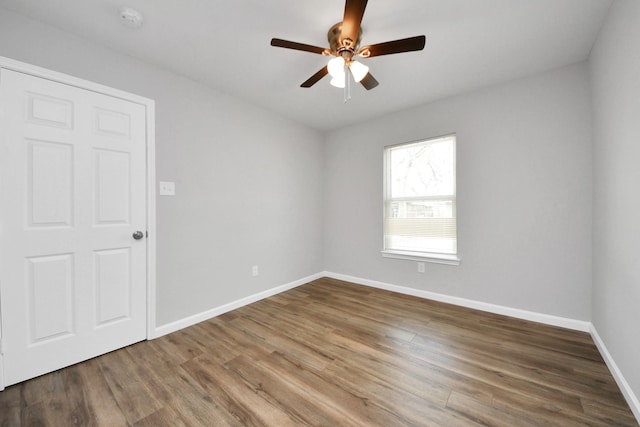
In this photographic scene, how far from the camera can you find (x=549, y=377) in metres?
1.67

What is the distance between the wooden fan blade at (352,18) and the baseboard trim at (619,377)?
266 centimetres

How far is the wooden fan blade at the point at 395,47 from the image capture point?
149 centimetres

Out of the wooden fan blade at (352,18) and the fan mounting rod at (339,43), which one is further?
the fan mounting rod at (339,43)

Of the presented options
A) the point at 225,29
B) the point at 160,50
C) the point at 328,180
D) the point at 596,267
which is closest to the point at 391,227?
the point at 328,180

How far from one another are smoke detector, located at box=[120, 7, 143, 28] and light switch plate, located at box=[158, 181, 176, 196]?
1.21 meters

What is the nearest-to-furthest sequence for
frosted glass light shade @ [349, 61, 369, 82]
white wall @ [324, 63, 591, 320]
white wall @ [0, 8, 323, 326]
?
frosted glass light shade @ [349, 61, 369, 82], white wall @ [0, 8, 323, 326], white wall @ [324, 63, 591, 320]

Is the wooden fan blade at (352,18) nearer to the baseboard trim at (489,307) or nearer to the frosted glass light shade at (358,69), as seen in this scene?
the frosted glass light shade at (358,69)

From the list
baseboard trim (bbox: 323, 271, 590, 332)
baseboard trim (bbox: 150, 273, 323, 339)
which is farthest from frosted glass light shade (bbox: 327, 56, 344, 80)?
baseboard trim (bbox: 323, 271, 590, 332)

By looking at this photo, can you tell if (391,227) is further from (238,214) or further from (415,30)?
(415,30)

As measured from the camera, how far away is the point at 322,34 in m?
1.84

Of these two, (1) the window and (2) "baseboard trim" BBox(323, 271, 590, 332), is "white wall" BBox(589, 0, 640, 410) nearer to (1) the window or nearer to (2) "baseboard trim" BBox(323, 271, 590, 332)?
(2) "baseboard trim" BBox(323, 271, 590, 332)

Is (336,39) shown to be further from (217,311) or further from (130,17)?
(217,311)

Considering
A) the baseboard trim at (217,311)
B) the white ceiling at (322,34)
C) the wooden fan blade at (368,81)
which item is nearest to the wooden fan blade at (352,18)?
the white ceiling at (322,34)

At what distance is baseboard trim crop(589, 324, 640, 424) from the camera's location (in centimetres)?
135
